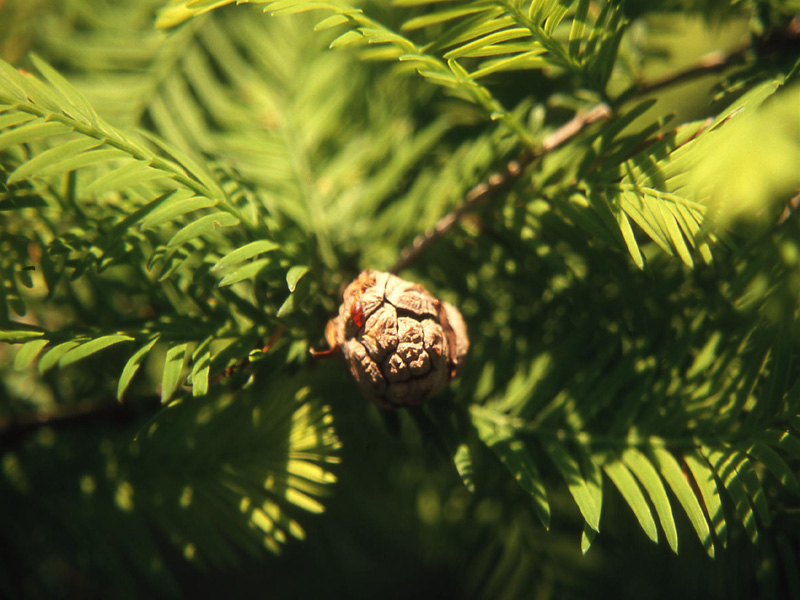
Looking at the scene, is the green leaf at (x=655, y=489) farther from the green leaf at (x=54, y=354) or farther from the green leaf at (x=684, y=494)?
the green leaf at (x=54, y=354)

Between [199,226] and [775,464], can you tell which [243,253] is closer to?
[199,226]

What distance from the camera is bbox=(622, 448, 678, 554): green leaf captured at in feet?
1.39

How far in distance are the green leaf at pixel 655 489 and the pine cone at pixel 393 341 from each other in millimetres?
173

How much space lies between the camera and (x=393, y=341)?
425 millimetres

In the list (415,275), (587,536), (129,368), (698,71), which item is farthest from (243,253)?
(698,71)

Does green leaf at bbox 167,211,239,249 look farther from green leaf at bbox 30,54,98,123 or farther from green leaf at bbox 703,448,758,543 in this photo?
green leaf at bbox 703,448,758,543

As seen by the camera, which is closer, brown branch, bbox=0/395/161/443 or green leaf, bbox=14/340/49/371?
green leaf, bbox=14/340/49/371

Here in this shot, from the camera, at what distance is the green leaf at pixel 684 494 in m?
0.41

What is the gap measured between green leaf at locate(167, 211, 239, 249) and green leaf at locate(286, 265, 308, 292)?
6 centimetres

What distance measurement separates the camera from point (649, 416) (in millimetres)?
467

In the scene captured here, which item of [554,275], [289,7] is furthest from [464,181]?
[289,7]

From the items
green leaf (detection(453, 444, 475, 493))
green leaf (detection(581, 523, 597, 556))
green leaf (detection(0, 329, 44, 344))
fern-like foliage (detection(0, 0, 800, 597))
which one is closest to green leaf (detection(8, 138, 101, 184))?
fern-like foliage (detection(0, 0, 800, 597))

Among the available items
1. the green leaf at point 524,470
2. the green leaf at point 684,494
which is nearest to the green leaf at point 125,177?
the green leaf at point 524,470

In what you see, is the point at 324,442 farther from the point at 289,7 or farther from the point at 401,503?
the point at 289,7
